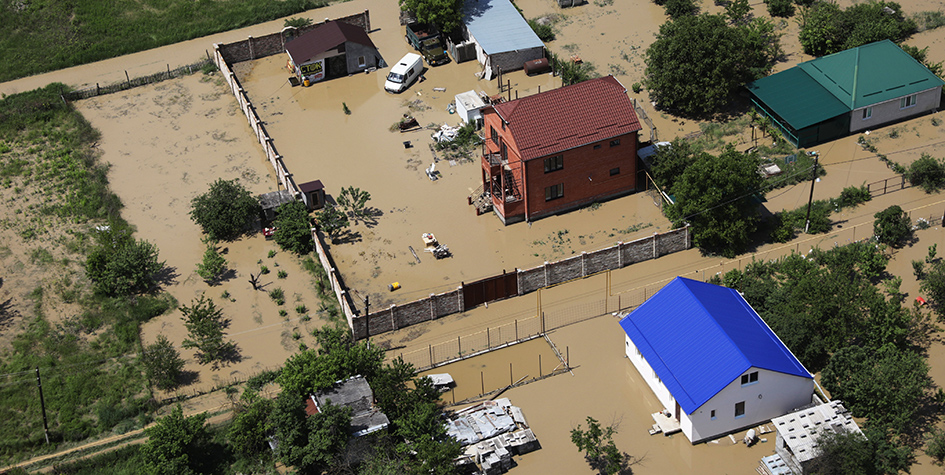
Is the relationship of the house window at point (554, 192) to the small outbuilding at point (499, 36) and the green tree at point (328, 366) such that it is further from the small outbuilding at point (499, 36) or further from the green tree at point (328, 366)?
the small outbuilding at point (499, 36)

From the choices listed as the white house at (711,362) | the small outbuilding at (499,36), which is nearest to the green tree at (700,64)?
the small outbuilding at (499,36)

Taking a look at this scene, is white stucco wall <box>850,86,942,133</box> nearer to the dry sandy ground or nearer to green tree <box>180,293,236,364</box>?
the dry sandy ground

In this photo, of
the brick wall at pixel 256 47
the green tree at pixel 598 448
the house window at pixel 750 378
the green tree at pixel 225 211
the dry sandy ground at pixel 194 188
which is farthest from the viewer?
the brick wall at pixel 256 47

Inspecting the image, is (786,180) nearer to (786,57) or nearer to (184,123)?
(786,57)

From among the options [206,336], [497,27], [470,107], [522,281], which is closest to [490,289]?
[522,281]

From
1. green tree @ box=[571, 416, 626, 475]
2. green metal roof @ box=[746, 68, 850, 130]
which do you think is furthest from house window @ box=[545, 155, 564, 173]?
green tree @ box=[571, 416, 626, 475]

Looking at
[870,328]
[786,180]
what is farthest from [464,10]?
[870,328]
